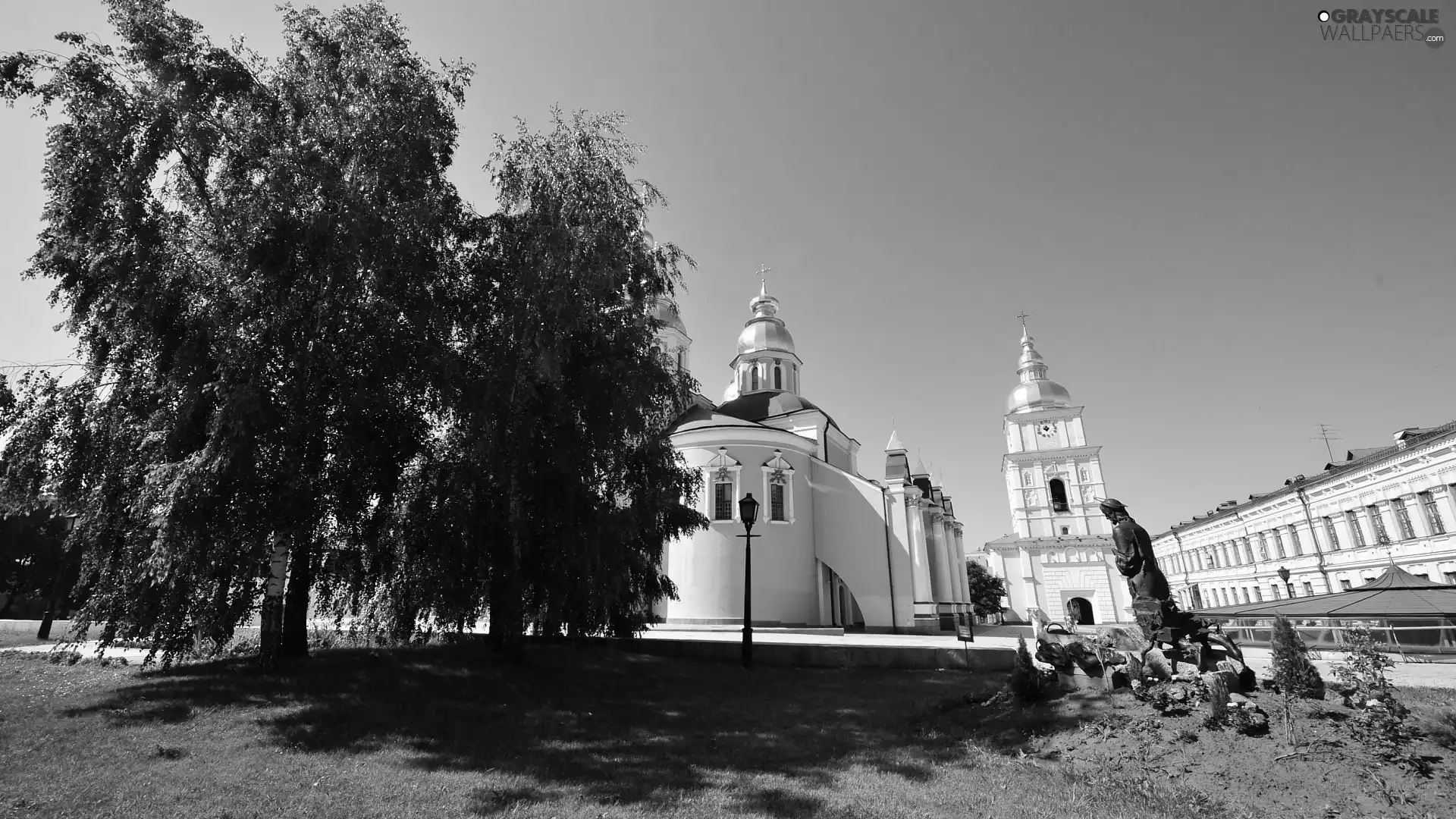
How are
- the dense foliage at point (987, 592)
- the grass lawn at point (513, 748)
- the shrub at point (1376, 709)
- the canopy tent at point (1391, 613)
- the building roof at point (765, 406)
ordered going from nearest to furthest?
the shrub at point (1376, 709), the grass lawn at point (513, 748), the canopy tent at point (1391, 613), the building roof at point (765, 406), the dense foliage at point (987, 592)

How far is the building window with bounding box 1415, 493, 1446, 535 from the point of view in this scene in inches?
984

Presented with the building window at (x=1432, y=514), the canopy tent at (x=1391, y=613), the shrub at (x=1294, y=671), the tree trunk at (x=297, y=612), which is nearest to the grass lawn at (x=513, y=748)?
the tree trunk at (x=297, y=612)

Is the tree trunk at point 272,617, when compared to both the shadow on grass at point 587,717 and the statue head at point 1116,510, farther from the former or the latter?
the statue head at point 1116,510

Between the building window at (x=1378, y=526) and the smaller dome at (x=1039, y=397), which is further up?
the smaller dome at (x=1039, y=397)

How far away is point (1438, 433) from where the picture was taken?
26047 millimetres

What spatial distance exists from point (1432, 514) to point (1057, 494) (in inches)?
707

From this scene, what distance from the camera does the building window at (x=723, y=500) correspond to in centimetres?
2627

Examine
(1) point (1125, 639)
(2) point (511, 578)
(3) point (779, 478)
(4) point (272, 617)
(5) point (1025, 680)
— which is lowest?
(5) point (1025, 680)

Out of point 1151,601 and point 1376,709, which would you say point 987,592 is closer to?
point 1151,601

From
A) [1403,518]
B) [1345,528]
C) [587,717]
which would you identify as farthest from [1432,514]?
[587,717]

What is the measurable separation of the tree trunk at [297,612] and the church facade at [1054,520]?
37.5 m

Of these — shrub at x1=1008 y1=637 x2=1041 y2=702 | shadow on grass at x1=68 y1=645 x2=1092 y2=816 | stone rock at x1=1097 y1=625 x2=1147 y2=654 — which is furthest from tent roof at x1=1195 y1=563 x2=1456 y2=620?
shadow on grass at x1=68 y1=645 x2=1092 y2=816

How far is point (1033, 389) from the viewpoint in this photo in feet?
148

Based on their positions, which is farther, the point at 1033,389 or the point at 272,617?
the point at 1033,389
